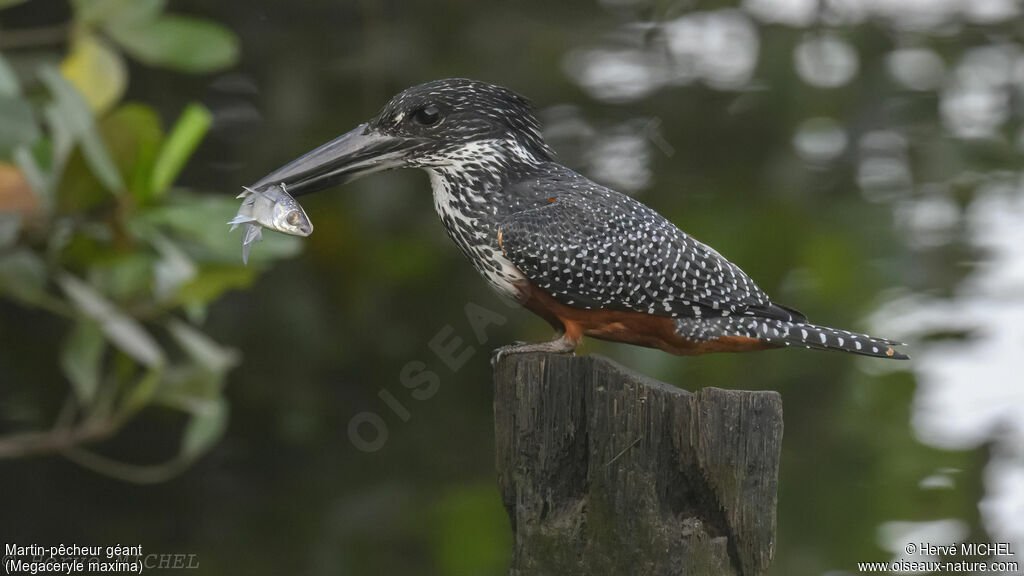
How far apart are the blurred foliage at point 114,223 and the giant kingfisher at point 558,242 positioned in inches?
16.0

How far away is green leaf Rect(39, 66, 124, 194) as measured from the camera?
92.7 inches

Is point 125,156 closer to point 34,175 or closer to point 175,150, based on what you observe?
point 175,150

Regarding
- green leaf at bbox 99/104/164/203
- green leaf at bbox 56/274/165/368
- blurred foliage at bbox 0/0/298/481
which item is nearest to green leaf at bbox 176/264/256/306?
blurred foliage at bbox 0/0/298/481

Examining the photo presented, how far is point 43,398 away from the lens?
12.7 ft

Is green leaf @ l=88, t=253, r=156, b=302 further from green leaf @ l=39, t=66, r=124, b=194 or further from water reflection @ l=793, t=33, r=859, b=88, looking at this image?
water reflection @ l=793, t=33, r=859, b=88

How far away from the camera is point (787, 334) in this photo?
237 cm

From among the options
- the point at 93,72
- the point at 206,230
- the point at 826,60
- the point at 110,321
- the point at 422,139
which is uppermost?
the point at 826,60

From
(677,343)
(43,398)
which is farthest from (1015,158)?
(43,398)

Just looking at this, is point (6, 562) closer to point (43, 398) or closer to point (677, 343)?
point (43, 398)

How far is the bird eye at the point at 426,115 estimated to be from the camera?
242 centimetres

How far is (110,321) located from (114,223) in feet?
0.77

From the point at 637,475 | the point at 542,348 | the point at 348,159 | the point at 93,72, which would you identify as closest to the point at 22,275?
the point at 93,72

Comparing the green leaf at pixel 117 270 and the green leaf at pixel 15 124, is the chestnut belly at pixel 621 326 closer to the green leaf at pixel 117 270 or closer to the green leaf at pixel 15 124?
the green leaf at pixel 117 270

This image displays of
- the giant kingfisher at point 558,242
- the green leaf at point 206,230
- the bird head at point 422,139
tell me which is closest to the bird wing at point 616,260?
the giant kingfisher at point 558,242
